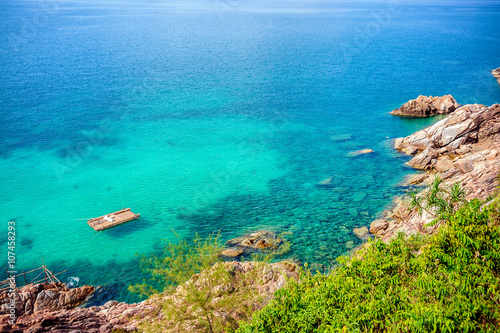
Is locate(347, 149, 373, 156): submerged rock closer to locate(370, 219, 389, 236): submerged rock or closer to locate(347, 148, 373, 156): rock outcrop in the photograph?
locate(347, 148, 373, 156): rock outcrop

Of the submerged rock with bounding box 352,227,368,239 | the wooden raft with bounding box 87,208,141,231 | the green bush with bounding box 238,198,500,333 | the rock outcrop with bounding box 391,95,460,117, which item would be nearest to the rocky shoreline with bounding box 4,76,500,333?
the submerged rock with bounding box 352,227,368,239

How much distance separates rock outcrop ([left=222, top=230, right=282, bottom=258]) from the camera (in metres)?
39.5

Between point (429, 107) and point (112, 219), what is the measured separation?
69063 millimetres

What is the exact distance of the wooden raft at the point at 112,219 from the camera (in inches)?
1784

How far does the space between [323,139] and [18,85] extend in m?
79.2

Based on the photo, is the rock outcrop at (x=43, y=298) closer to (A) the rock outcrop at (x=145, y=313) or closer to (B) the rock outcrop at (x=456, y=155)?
(A) the rock outcrop at (x=145, y=313)

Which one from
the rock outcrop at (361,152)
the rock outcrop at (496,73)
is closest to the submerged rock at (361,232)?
the rock outcrop at (361,152)

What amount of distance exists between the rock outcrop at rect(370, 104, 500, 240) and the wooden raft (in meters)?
31.0

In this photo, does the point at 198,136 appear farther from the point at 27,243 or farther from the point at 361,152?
the point at 27,243

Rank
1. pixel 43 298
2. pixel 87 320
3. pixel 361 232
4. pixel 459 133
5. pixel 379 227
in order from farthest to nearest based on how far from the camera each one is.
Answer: pixel 459 133 < pixel 361 232 < pixel 379 227 < pixel 43 298 < pixel 87 320

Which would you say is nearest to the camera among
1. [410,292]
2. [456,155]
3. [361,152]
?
[410,292]

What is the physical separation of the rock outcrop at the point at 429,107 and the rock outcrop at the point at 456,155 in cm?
1625

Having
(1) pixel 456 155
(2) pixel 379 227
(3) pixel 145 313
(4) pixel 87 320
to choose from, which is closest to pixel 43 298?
(4) pixel 87 320

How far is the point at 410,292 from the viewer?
18.2 metres
